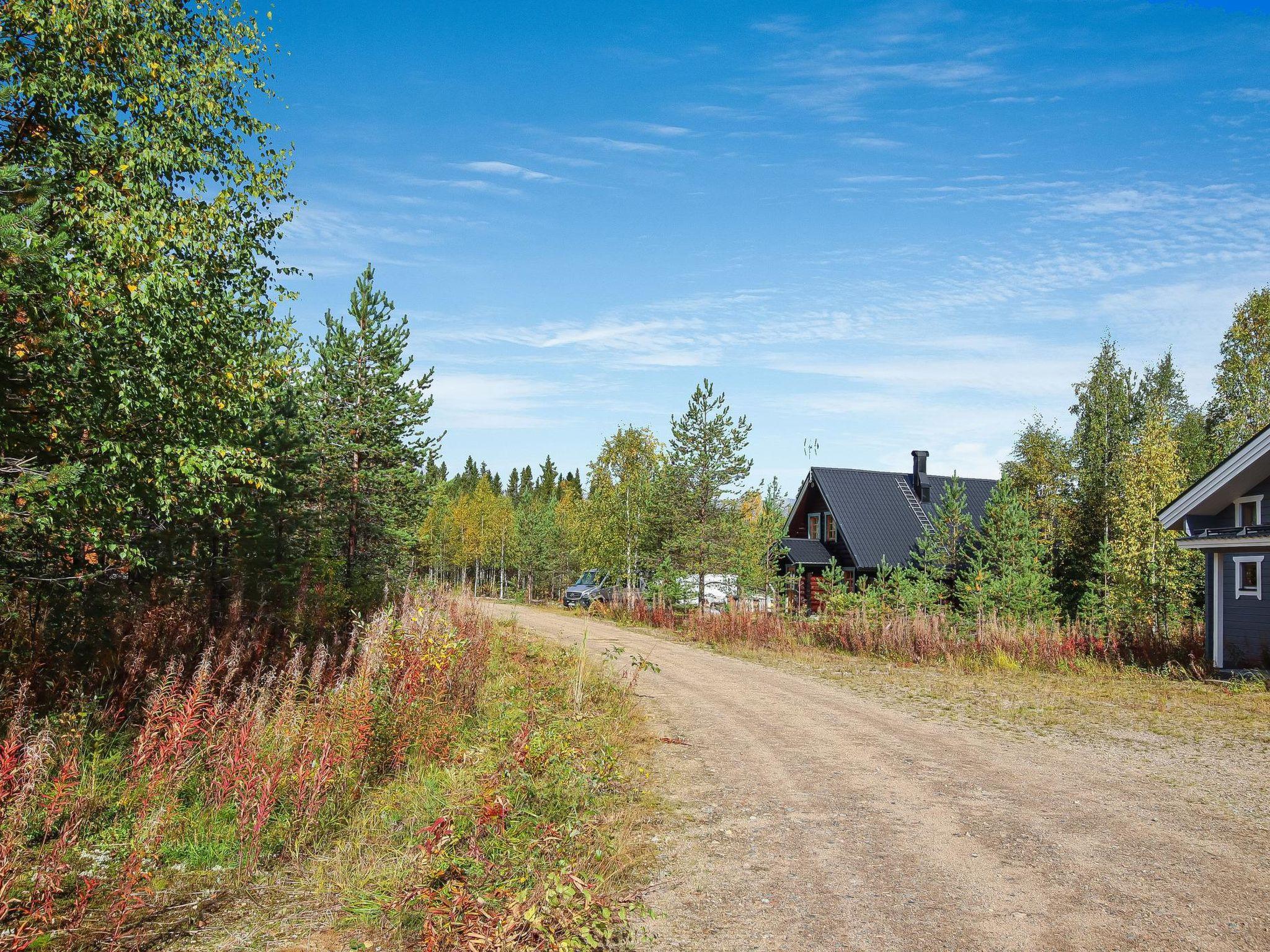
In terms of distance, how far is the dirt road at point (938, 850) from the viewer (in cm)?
461

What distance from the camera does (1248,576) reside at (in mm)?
17438

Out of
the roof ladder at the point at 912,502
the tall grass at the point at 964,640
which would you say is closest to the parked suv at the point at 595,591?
the roof ladder at the point at 912,502

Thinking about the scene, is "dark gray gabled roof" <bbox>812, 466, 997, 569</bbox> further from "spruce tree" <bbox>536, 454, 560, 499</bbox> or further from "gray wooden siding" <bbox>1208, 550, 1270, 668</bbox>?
"spruce tree" <bbox>536, 454, 560, 499</bbox>

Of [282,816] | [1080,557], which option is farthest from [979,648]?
[1080,557]

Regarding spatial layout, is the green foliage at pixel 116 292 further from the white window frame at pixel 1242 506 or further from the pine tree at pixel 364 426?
the white window frame at pixel 1242 506

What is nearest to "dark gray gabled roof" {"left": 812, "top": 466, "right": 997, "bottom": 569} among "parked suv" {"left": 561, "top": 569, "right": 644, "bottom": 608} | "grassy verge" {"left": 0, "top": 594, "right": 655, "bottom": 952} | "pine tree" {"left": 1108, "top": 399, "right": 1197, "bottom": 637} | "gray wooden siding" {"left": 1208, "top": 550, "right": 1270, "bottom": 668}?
"pine tree" {"left": 1108, "top": 399, "right": 1197, "bottom": 637}

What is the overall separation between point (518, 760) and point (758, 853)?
1.94m

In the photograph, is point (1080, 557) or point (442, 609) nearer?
point (442, 609)

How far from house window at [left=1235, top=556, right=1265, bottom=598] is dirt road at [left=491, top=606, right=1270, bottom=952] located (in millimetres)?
11688

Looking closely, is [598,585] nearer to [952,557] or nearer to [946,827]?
[952,557]

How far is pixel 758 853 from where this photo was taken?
18.9ft

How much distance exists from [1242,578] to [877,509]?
17.8 meters

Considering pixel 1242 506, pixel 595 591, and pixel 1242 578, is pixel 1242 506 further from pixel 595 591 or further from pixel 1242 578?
pixel 595 591

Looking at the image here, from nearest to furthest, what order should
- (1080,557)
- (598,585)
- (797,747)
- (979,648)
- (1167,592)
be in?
(797,747)
(979,648)
(1167,592)
(1080,557)
(598,585)
